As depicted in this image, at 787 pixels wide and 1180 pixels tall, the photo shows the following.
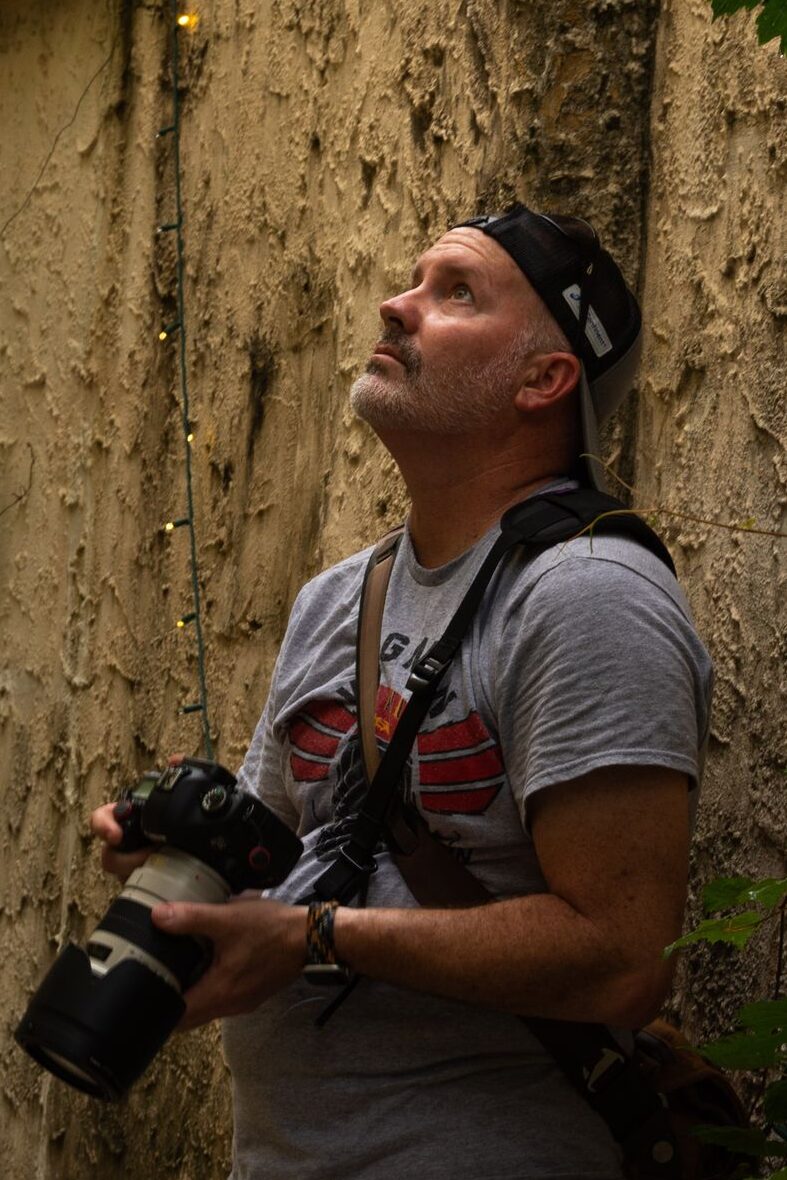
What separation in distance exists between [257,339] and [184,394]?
0.29 m

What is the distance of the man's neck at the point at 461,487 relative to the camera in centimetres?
218

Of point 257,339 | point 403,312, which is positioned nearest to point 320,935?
point 403,312

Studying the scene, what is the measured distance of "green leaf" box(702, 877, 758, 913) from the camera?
6.10ft

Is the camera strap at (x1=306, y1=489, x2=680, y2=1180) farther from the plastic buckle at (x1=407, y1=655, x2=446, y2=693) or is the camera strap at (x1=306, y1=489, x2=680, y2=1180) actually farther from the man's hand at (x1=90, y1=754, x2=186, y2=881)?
the man's hand at (x1=90, y1=754, x2=186, y2=881)

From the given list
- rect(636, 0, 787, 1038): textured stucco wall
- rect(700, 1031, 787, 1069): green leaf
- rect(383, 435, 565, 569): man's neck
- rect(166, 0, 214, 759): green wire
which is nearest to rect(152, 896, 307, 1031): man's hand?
rect(700, 1031, 787, 1069): green leaf

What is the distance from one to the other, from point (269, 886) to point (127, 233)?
261 centimetres

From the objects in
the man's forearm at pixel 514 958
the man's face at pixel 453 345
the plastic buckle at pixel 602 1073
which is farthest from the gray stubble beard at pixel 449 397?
the plastic buckle at pixel 602 1073

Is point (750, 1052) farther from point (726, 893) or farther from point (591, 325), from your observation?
point (591, 325)

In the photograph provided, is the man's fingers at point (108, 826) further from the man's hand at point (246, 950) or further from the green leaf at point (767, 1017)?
the green leaf at point (767, 1017)

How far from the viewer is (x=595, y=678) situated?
1808 mm

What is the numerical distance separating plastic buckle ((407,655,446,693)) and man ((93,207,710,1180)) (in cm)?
4

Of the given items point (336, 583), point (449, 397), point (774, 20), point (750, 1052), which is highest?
point (774, 20)

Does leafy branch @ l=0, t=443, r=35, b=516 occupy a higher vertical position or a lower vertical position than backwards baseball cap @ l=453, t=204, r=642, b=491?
lower

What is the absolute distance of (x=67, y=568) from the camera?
13.5 ft
